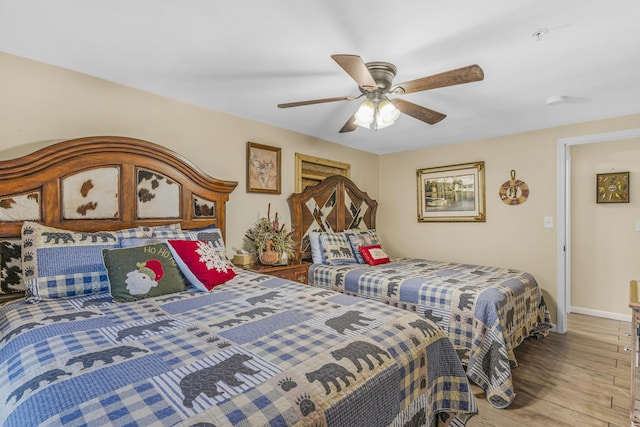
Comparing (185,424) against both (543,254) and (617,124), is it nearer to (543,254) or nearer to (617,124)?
(543,254)

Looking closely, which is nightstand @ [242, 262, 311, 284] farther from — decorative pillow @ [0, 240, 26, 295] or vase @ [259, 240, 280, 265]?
decorative pillow @ [0, 240, 26, 295]

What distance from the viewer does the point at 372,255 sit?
370 cm

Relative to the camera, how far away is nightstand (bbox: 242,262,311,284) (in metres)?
2.91

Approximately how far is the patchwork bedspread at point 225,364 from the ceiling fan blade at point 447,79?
1265 millimetres

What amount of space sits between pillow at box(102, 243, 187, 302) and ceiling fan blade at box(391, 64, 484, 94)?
1795 millimetres

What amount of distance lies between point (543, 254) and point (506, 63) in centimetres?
243

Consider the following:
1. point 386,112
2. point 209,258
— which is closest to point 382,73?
point 386,112

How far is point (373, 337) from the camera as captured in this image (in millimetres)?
1271

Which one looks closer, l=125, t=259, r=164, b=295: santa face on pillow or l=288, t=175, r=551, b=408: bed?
l=125, t=259, r=164, b=295: santa face on pillow

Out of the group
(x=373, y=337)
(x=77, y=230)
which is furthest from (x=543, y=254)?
(x=77, y=230)

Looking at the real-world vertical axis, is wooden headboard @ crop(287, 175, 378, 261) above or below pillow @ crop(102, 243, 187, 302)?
above

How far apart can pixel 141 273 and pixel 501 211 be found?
3.84 m

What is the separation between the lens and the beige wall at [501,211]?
3.52m

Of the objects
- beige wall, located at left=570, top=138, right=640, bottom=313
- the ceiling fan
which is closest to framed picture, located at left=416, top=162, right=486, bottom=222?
beige wall, located at left=570, top=138, right=640, bottom=313
